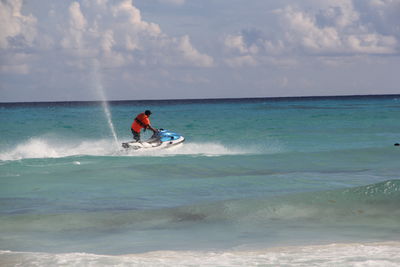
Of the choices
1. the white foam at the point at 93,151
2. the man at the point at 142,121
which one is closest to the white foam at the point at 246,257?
the man at the point at 142,121

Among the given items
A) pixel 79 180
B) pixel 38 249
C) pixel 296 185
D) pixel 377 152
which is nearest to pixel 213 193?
pixel 296 185

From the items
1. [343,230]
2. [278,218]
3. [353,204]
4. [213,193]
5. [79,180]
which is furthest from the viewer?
[79,180]

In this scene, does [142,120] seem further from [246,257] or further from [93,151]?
[246,257]

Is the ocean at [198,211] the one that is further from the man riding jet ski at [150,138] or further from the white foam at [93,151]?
the white foam at [93,151]

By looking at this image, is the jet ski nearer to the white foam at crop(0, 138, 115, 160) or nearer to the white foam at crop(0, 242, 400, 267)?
the white foam at crop(0, 138, 115, 160)

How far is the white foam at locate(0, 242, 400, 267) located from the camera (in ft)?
25.7

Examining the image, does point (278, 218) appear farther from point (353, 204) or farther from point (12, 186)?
point (12, 186)

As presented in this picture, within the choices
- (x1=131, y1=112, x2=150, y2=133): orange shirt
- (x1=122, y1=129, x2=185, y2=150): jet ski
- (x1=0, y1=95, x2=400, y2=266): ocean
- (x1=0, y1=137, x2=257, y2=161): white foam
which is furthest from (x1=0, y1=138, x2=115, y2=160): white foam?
(x1=131, y1=112, x2=150, y2=133): orange shirt

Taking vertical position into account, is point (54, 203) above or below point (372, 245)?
above

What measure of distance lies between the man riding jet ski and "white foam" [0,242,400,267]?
13.3 m

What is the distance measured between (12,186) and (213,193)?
219 inches

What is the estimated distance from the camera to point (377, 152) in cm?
2589

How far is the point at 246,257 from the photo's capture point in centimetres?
822

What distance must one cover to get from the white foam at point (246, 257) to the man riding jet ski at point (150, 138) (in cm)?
1331
